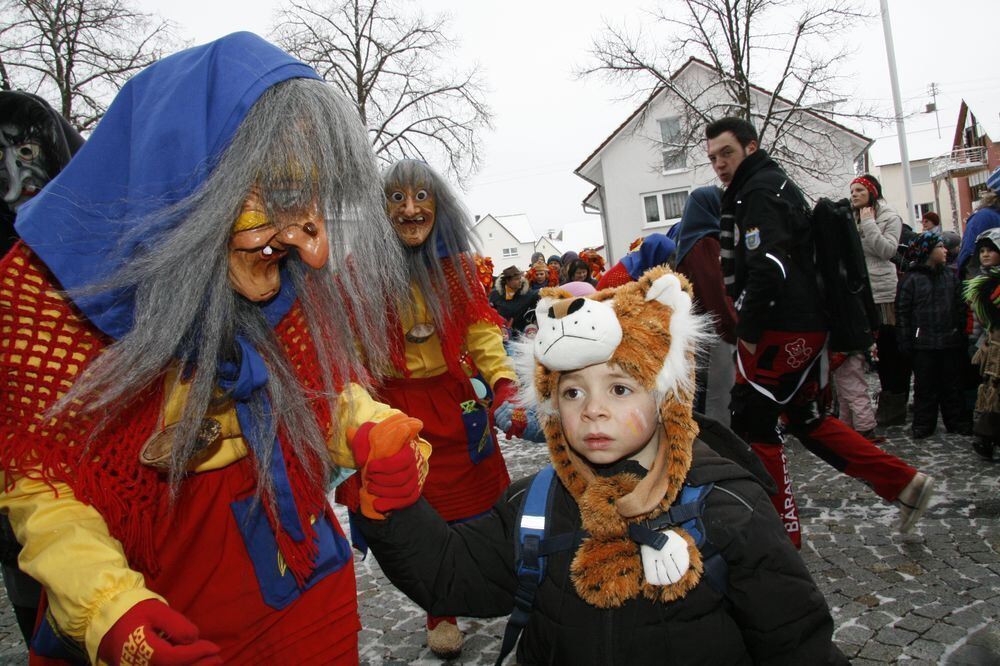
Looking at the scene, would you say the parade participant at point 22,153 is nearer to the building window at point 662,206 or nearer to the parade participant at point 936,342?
the parade participant at point 936,342

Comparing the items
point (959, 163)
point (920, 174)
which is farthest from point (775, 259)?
point (920, 174)

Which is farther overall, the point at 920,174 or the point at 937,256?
the point at 920,174

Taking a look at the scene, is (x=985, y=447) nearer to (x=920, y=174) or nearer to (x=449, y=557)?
(x=449, y=557)

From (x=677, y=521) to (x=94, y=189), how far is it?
54.6 inches

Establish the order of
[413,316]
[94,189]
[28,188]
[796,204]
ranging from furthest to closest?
[796,204], [413,316], [28,188], [94,189]

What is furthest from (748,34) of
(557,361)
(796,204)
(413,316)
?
(557,361)

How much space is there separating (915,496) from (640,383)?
8.24 feet

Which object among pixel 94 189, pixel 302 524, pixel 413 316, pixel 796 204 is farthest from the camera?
pixel 796 204

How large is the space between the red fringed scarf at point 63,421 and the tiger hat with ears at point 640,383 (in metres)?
0.88

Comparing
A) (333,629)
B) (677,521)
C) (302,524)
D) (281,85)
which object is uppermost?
(281,85)

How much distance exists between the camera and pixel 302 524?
145cm

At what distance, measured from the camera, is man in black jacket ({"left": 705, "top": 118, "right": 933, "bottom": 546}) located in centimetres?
327

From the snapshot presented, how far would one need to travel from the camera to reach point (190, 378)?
1399mm

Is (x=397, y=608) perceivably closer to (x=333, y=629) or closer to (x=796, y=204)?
(x=333, y=629)
